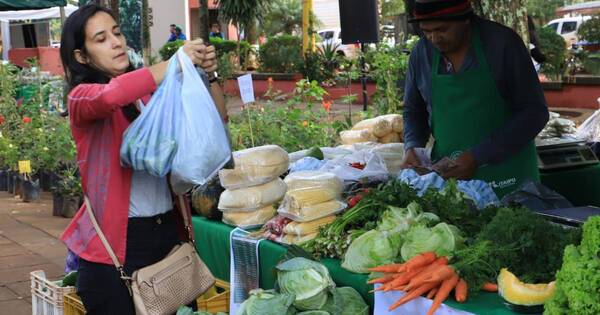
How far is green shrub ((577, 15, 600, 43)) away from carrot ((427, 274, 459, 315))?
1836 cm

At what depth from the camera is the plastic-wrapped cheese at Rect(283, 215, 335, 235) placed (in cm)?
357

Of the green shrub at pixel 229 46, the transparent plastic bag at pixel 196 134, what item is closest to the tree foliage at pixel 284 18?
the green shrub at pixel 229 46

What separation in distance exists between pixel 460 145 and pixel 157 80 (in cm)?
189

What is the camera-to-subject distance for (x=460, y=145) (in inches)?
161

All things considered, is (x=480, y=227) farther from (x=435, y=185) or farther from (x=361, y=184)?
(x=361, y=184)

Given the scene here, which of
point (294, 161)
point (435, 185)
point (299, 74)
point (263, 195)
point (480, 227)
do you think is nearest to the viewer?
point (480, 227)

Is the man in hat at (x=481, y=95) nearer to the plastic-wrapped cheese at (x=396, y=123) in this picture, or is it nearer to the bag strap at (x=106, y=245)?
the plastic-wrapped cheese at (x=396, y=123)

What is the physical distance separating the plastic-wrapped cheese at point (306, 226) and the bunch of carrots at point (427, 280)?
2.59ft

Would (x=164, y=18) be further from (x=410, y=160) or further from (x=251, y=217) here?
(x=251, y=217)

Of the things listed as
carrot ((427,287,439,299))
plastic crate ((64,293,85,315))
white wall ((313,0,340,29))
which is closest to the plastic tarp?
plastic crate ((64,293,85,315))

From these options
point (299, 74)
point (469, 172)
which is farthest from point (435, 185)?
point (299, 74)

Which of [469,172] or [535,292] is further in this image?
[469,172]

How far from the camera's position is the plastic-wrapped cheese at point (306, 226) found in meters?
3.57

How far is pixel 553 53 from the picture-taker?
15.8 metres
